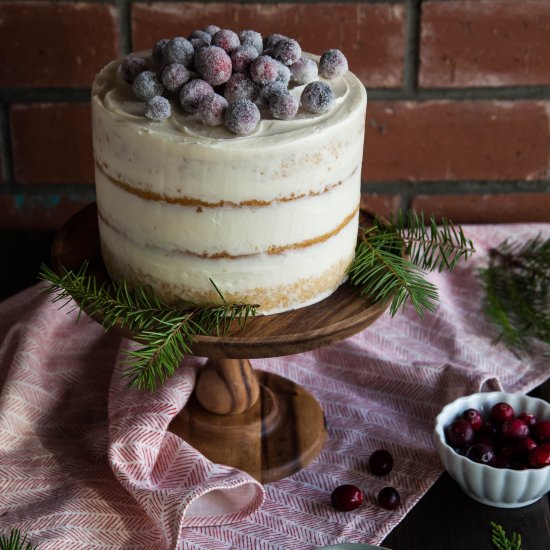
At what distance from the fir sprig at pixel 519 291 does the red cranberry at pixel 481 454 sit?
24 cm

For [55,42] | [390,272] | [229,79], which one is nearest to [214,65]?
[229,79]

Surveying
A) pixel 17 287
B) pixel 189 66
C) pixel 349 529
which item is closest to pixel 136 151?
pixel 189 66

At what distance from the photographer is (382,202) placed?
4.31 ft

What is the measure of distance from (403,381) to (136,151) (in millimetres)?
434

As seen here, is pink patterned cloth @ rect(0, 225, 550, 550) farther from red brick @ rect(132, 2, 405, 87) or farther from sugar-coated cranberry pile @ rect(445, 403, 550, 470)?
red brick @ rect(132, 2, 405, 87)

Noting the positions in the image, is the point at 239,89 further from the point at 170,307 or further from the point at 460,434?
the point at 460,434

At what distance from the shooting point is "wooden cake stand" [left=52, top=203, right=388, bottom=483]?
0.86 metres

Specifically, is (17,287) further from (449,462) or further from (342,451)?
(449,462)

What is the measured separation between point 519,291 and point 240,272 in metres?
0.51

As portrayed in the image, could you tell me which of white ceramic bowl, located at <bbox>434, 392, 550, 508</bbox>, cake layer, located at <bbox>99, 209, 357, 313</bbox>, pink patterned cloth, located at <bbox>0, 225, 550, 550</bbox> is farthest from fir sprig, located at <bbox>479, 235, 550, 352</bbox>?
cake layer, located at <bbox>99, 209, 357, 313</bbox>

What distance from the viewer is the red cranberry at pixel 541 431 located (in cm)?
89

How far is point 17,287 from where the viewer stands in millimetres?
1191

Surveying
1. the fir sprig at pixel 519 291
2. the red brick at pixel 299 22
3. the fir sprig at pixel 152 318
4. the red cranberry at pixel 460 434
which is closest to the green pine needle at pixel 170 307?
the fir sprig at pixel 152 318

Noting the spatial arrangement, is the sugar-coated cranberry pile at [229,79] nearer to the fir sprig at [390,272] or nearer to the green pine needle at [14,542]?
the fir sprig at [390,272]
